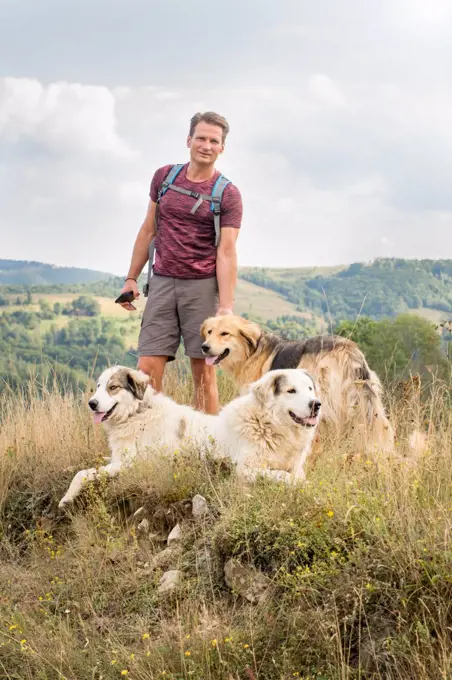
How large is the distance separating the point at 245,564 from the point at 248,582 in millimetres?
165

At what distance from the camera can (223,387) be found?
10523 millimetres

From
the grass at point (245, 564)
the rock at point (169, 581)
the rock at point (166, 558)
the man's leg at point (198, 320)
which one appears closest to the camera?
the grass at point (245, 564)

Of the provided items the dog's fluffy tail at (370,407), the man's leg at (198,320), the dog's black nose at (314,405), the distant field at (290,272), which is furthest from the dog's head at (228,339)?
the distant field at (290,272)

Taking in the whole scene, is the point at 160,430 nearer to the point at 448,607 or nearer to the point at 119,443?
the point at 119,443

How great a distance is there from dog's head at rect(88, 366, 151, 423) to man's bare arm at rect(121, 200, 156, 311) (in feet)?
4.88

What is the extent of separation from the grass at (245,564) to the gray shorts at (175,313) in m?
1.82

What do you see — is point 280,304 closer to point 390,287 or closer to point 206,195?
point 390,287

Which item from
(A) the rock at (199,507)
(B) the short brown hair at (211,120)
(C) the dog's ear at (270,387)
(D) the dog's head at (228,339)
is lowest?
(A) the rock at (199,507)

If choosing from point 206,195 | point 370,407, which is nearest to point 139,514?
point 370,407

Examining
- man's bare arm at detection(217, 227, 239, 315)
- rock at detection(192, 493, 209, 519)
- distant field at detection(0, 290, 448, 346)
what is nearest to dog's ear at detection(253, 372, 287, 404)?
rock at detection(192, 493, 209, 519)

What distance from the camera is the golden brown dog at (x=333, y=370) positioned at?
714 cm

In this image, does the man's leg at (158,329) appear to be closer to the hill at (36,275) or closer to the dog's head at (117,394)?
the dog's head at (117,394)

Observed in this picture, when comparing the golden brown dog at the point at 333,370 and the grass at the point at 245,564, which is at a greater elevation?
the golden brown dog at the point at 333,370

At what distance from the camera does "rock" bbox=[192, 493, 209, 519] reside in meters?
5.86
